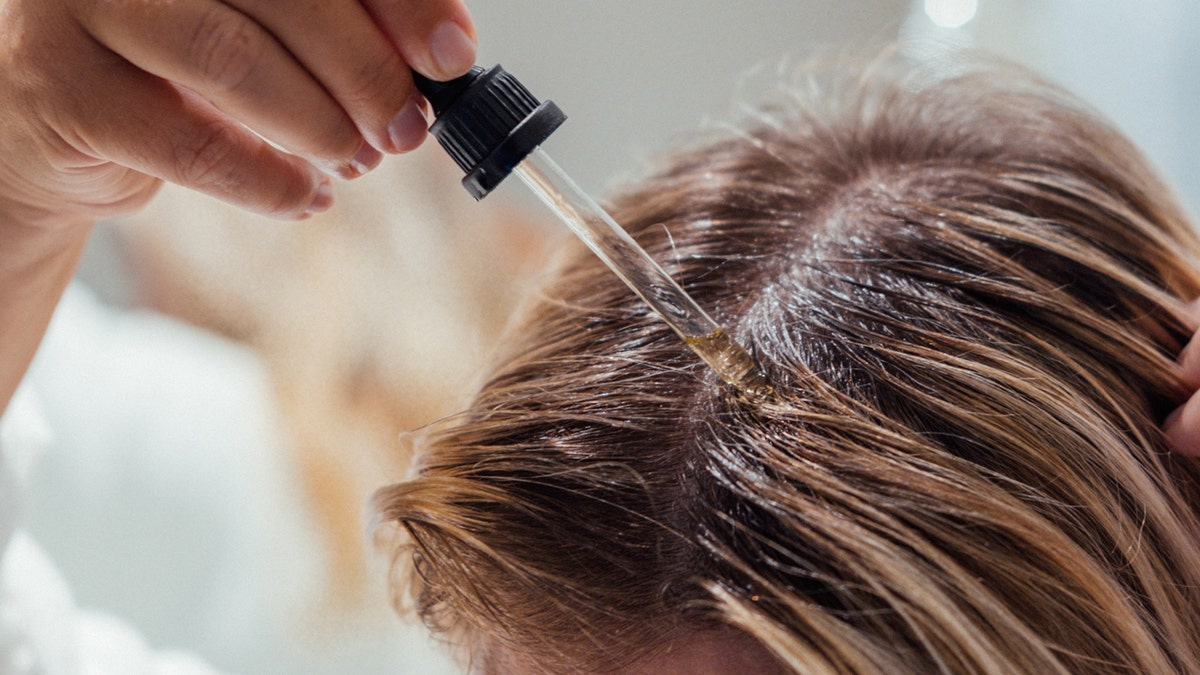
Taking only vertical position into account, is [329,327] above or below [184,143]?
above

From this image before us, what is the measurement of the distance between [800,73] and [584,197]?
693 millimetres

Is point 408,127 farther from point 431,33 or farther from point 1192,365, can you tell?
point 1192,365

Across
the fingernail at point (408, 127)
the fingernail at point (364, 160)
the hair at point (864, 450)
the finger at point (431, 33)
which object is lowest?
the hair at point (864, 450)

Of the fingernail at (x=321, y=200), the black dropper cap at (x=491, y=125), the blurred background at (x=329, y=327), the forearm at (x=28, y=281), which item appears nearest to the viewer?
the black dropper cap at (x=491, y=125)

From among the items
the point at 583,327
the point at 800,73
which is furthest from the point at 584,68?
the point at 583,327

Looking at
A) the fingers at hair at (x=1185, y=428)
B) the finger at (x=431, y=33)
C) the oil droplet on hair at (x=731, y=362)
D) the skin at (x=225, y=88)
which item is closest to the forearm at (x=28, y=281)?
the skin at (x=225, y=88)

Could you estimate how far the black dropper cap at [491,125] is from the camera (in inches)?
17.7

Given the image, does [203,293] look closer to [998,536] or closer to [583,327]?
[583,327]

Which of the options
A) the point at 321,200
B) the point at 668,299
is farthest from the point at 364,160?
the point at 668,299

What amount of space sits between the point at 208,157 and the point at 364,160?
8 cm

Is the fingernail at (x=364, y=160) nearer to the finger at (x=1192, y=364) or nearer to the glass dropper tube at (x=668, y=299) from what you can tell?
the glass dropper tube at (x=668, y=299)

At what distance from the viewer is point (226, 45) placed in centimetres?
45

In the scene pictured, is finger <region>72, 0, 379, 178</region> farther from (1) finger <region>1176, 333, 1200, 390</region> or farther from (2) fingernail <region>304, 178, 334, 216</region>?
(1) finger <region>1176, 333, 1200, 390</region>

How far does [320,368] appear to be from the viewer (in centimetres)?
143
